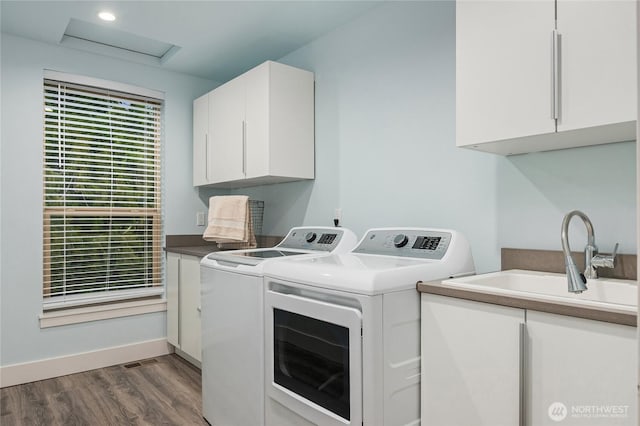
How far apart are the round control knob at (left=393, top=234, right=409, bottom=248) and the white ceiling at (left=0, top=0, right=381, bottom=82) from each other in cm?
137

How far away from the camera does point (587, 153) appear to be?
1.66 m

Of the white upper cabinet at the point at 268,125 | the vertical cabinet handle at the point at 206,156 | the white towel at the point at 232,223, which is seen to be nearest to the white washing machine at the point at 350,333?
the white upper cabinet at the point at 268,125

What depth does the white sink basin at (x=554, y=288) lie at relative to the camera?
46.3 inches

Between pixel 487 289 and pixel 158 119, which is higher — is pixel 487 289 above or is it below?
below

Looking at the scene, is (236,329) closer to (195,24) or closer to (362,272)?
(362,272)

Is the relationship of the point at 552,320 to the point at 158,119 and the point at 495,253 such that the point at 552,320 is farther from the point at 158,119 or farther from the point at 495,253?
the point at 158,119

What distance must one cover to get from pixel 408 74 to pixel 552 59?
100 centimetres

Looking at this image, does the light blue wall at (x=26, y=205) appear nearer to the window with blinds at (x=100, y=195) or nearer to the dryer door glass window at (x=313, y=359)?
the window with blinds at (x=100, y=195)

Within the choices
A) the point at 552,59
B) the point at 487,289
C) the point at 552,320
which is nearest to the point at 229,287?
the point at 487,289

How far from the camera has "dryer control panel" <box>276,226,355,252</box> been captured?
8.07ft

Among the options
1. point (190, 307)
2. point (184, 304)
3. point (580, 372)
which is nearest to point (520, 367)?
point (580, 372)

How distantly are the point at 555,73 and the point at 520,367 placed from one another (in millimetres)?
937

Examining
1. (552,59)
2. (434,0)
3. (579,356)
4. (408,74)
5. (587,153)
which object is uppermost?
(434,0)

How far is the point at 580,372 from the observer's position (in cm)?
117
